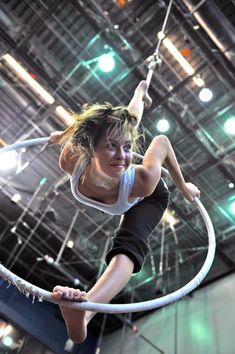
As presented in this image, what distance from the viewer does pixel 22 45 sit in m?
4.32


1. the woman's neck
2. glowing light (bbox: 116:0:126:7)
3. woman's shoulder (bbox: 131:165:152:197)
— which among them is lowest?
woman's shoulder (bbox: 131:165:152:197)

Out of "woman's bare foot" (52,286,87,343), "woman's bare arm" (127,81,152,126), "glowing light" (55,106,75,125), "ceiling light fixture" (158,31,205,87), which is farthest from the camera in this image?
"glowing light" (55,106,75,125)

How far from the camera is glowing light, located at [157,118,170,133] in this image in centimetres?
450

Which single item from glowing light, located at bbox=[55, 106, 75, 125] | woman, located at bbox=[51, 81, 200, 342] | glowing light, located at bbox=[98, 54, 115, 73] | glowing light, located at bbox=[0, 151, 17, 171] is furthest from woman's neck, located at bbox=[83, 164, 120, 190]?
glowing light, located at bbox=[0, 151, 17, 171]

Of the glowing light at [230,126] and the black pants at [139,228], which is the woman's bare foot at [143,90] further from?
the glowing light at [230,126]

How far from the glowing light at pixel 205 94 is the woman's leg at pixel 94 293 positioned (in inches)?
126

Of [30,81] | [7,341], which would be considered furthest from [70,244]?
[30,81]

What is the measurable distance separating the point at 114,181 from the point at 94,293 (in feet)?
1.36

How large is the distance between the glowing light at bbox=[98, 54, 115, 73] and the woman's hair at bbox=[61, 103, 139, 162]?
292cm

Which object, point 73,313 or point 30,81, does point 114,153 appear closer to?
point 73,313

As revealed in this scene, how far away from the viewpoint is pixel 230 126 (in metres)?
4.41

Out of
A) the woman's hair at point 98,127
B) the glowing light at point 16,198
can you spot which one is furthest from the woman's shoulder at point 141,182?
the glowing light at point 16,198

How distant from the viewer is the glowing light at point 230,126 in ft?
14.4

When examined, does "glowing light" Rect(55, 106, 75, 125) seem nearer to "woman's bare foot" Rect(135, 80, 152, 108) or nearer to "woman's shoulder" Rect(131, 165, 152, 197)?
"woman's bare foot" Rect(135, 80, 152, 108)
